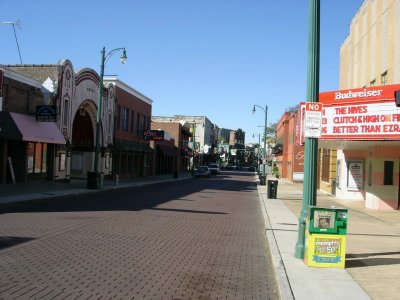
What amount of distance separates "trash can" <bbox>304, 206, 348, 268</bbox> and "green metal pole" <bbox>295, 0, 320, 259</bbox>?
0.70 metres

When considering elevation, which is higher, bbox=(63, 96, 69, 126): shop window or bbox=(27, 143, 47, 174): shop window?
bbox=(63, 96, 69, 126): shop window

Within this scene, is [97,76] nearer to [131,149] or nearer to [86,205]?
[131,149]

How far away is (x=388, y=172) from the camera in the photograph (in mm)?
21438

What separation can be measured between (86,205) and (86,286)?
41.9 feet

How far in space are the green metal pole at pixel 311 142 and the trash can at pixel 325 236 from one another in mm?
704

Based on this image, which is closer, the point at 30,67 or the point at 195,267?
the point at 195,267

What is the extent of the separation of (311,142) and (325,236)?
6.42 ft

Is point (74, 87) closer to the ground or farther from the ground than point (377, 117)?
farther from the ground

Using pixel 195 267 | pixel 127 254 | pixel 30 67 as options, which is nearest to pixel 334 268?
pixel 195 267

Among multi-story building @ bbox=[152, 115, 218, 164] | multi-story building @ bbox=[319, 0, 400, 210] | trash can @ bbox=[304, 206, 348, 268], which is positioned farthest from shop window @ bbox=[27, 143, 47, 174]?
multi-story building @ bbox=[152, 115, 218, 164]

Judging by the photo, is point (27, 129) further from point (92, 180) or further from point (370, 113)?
point (370, 113)

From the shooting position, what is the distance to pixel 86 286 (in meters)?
7.05

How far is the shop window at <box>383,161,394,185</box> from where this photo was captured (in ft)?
70.2

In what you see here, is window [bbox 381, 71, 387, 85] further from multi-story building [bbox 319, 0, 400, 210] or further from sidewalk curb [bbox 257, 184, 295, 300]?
sidewalk curb [bbox 257, 184, 295, 300]
